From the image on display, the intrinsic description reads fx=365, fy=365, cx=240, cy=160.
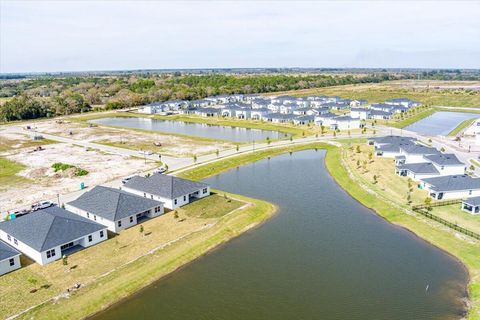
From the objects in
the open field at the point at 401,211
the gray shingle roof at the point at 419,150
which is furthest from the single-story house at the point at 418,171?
the gray shingle roof at the point at 419,150

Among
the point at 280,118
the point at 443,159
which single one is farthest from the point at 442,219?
the point at 280,118

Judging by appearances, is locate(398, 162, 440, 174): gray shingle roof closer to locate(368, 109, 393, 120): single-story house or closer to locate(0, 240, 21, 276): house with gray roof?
locate(0, 240, 21, 276): house with gray roof

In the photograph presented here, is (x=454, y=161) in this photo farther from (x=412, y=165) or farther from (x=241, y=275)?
(x=241, y=275)

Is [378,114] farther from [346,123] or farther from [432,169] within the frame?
[432,169]

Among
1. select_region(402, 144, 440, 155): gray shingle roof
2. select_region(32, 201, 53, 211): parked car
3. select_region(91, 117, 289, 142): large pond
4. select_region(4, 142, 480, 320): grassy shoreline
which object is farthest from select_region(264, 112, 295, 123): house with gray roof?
select_region(32, 201, 53, 211): parked car

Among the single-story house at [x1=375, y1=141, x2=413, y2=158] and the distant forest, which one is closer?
the single-story house at [x1=375, y1=141, x2=413, y2=158]
